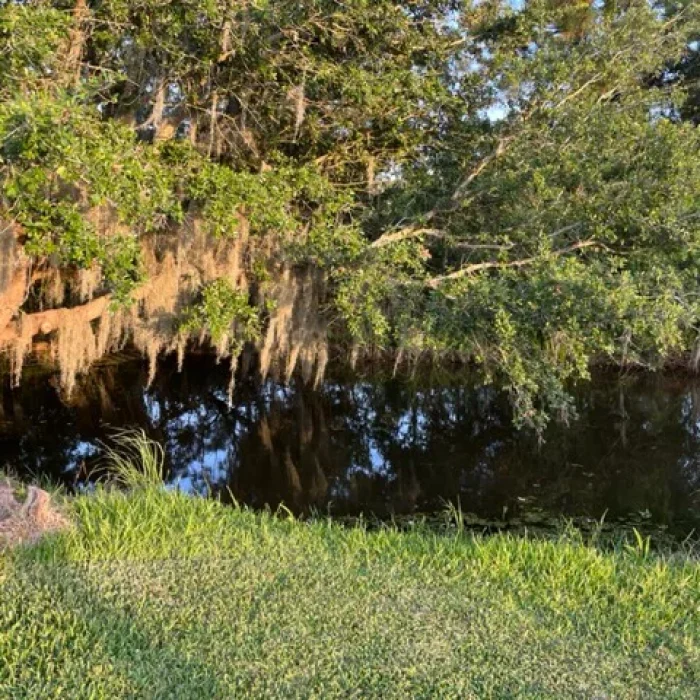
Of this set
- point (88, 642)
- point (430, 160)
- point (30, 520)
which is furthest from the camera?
point (430, 160)

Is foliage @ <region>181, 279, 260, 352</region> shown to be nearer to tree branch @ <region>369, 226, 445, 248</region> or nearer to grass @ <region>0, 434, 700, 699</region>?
tree branch @ <region>369, 226, 445, 248</region>

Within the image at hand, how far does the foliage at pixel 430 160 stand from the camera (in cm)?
647

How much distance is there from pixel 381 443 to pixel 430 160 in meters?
5.48

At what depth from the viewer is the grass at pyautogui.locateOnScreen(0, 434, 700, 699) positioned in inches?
116

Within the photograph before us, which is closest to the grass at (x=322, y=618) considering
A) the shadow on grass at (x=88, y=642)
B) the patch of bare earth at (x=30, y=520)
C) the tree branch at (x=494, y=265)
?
the shadow on grass at (x=88, y=642)

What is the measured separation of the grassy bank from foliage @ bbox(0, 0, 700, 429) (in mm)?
2421

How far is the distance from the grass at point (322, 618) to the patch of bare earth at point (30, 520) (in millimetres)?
146

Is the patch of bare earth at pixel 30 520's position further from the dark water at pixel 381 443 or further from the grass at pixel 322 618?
the dark water at pixel 381 443

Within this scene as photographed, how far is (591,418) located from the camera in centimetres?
1350

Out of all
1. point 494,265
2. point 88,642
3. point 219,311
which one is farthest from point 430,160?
point 88,642

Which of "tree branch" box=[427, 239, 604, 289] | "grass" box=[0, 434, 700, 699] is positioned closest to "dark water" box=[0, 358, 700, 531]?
"tree branch" box=[427, 239, 604, 289]

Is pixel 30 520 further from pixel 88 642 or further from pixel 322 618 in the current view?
pixel 322 618

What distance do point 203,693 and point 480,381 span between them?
13044 mm

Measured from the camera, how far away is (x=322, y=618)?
3568mm
